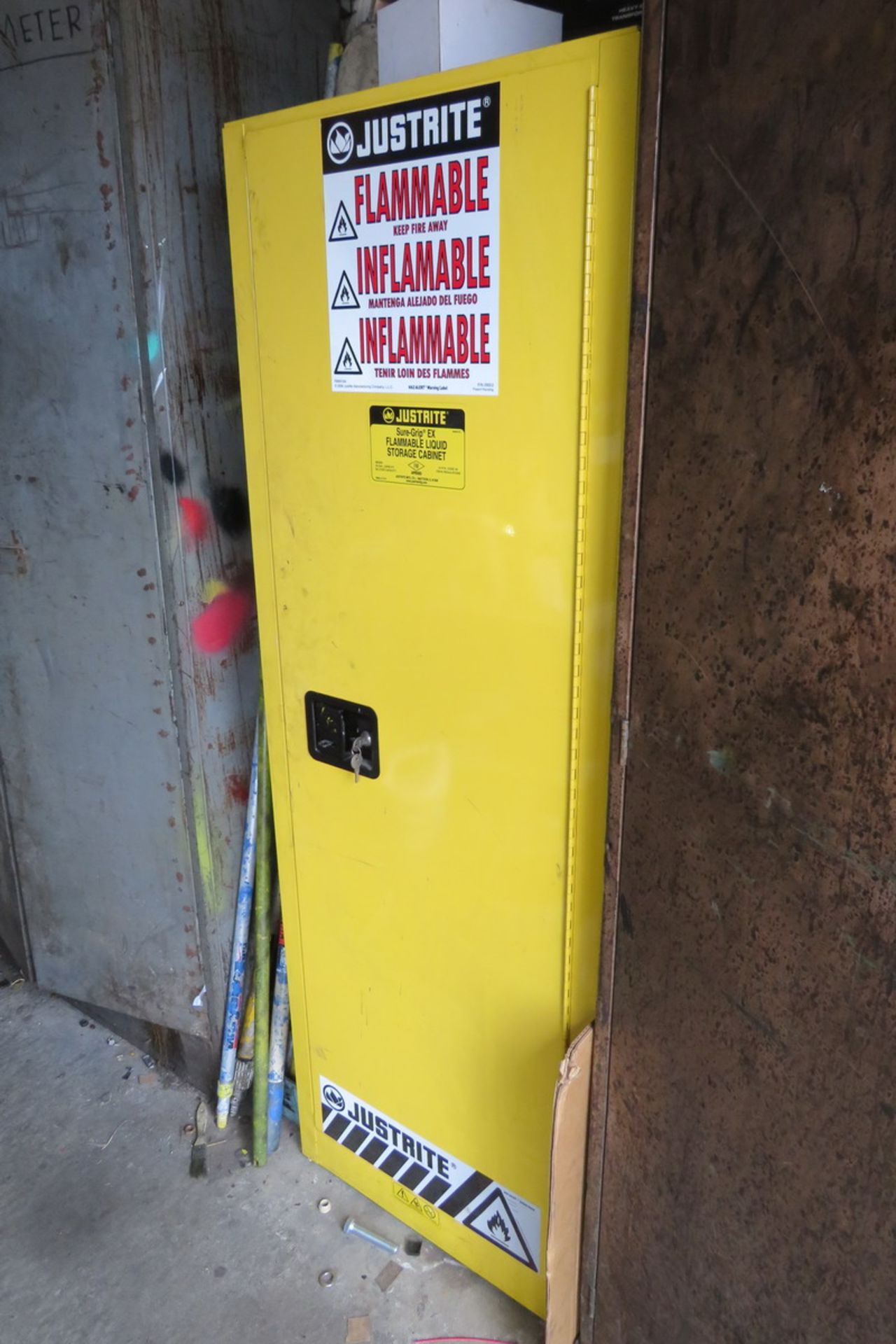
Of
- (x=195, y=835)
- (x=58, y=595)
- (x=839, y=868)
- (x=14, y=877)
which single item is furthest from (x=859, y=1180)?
(x=14, y=877)

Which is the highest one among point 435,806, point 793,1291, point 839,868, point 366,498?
point 366,498

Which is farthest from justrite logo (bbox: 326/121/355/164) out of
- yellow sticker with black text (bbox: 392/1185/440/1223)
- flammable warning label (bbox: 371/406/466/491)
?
yellow sticker with black text (bbox: 392/1185/440/1223)

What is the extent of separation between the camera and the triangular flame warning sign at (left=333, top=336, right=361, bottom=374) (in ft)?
4.78

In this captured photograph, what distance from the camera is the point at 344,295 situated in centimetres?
145

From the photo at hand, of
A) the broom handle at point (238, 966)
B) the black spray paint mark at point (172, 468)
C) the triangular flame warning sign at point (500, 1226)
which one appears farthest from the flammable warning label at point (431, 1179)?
the black spray paint mark at point (172, 468)

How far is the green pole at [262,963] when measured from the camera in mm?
2033

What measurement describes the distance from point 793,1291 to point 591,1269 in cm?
41

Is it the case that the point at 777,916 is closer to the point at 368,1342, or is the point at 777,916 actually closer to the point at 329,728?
the point at 329,728

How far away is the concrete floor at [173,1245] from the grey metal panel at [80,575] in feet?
0.88

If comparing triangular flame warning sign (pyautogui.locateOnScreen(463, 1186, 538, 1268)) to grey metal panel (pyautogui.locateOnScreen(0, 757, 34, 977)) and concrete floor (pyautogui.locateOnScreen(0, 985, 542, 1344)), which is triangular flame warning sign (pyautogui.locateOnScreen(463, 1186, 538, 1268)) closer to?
concrete floor (pyautogui.locateOnScreen(0, 985, 542, 1344))

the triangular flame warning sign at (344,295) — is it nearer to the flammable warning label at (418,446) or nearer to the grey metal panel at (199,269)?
the flammable warning label at (418,446)

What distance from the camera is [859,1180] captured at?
45.5 inches

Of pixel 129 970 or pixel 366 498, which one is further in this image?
pixel 129 970

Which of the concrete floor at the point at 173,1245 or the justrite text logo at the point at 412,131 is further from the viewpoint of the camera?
the concrete floor at the point at 173,1245
